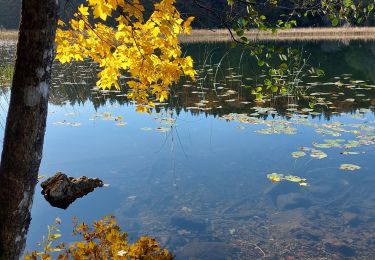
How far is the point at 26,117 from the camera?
312 centimetres

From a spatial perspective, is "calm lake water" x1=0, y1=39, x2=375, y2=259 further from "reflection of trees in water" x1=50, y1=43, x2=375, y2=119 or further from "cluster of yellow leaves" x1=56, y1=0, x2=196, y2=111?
"cluster of yellow leaves" x1=56, y1=0, x2=196, y2=111

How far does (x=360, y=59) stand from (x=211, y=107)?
59.4 ft

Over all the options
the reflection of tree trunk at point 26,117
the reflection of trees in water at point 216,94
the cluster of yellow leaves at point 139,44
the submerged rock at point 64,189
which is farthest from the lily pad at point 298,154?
the reflection of tree trunk at point 26,117

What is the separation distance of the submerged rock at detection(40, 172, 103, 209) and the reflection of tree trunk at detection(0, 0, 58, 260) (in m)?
4.88

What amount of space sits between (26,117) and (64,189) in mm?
5471

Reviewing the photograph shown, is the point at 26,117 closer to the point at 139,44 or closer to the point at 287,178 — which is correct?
the point at 139,44

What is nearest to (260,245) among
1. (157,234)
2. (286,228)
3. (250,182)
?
(286,228)

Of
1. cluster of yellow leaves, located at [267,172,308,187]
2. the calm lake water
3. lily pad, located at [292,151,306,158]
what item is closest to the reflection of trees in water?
the calm lake water

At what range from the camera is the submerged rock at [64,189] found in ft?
26.7

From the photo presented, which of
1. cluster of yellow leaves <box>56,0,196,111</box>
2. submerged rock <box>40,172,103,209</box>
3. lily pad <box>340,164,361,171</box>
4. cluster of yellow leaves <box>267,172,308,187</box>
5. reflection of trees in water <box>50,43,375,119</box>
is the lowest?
submerged rock <box>40,172,103,209</box>

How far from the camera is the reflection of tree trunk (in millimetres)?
3051

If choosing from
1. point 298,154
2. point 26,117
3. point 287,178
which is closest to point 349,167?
point 298,154

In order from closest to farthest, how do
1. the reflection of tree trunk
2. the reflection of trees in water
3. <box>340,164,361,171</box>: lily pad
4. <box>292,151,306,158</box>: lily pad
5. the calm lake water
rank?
the reflection of tree trunk
the calm lake water
<box>340,164,361,171</box>: lily pad
<box>292,151,306,158</box>: lily pad
the reflection of trees in water

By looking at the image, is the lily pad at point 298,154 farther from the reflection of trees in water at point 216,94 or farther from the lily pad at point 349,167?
the reflection of trees in water at point 216,94
